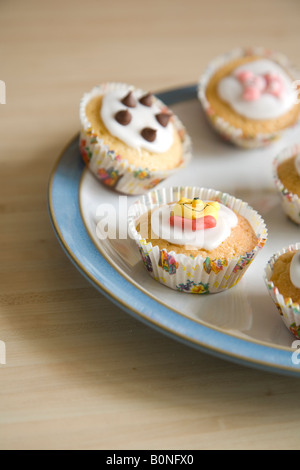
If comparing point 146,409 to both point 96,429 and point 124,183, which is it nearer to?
point 96,429

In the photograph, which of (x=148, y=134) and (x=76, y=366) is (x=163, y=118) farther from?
(x=76, y=366)

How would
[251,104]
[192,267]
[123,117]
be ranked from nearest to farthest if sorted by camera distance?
1. [192,267]
2. [123,117]
3. [251,104]

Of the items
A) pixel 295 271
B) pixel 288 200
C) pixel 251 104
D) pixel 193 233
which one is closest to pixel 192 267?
pixel 193 233

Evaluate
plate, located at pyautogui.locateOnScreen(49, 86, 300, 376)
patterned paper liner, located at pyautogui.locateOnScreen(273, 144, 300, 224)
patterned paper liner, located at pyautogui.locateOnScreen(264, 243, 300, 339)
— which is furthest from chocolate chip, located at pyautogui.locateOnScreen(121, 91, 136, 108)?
patterned paper liner, located at pyautogui.locateOnScreen(264, 243, 300, 339)

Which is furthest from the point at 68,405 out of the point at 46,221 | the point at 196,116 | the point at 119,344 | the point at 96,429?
the point at 196,116

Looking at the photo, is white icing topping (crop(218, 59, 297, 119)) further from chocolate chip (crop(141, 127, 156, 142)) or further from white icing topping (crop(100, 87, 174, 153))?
chocolate chip (crop(141, 127, 156, 142))

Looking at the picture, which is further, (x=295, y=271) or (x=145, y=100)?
(x=145, y=100)

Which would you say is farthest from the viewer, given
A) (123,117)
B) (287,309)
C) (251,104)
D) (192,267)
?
(251,104)
